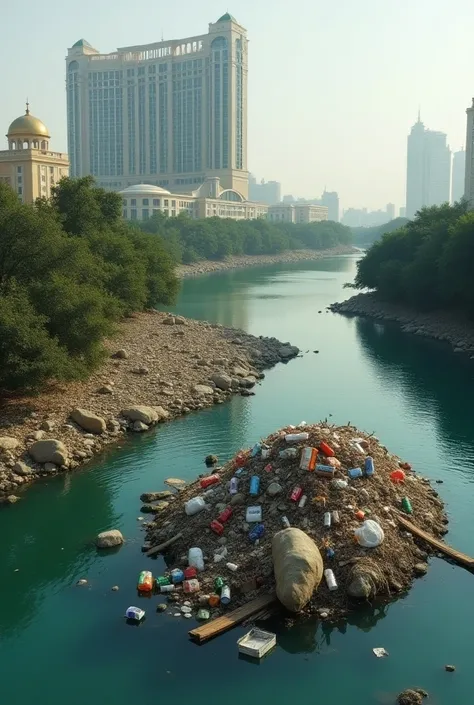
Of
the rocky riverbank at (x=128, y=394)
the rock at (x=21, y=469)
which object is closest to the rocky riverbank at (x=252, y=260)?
the rocky riverbank at (x=128, y=394)

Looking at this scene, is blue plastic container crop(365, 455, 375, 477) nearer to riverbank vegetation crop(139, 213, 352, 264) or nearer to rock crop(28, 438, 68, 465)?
rock crop(28, 438, 68, 465)

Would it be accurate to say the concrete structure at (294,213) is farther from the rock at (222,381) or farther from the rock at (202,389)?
the rock at (202,389)

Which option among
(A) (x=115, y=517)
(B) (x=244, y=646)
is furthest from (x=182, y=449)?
(B) (x=244, y=646)

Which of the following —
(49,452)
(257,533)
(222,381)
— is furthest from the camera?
(222,381)

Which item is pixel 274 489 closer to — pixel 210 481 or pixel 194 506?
pixel 194 506

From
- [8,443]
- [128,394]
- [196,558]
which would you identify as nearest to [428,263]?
[128,394]

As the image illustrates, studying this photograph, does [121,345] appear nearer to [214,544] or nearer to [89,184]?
[89,184]
